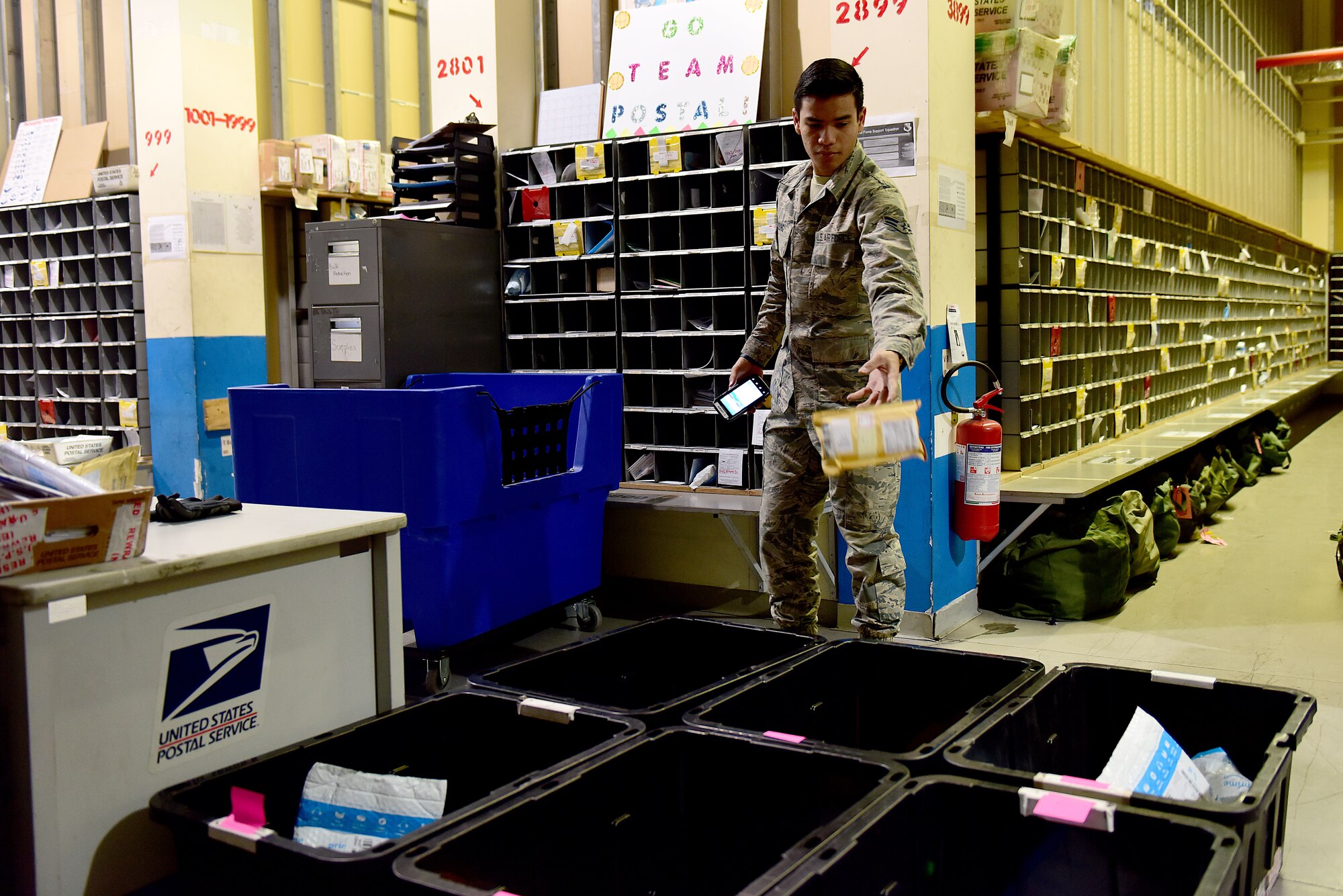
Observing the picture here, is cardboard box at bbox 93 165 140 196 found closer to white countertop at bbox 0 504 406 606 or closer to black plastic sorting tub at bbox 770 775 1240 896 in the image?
white countertop at bbox 0 504 406 606

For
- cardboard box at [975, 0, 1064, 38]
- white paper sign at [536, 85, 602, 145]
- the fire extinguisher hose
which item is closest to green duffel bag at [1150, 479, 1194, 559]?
the fire extinguisher hose

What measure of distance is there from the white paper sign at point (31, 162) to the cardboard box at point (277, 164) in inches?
67.2

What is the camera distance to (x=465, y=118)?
4.91 metres

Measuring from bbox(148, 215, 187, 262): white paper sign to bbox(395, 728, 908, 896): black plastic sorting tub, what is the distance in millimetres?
5751

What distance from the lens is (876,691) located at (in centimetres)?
210

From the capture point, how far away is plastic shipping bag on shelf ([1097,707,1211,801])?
5.14 ft

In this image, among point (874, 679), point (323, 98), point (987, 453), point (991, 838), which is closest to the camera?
point (991, 838)

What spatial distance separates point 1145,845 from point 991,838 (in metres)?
0.19

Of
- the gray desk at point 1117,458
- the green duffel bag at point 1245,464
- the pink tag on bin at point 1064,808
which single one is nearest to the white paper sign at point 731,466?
the gray desk at point 1117,458

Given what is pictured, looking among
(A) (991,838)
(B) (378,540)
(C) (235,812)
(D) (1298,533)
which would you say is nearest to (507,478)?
(B) (378,540)

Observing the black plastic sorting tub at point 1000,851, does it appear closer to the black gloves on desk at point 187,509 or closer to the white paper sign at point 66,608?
the white paper sign at point 66,608

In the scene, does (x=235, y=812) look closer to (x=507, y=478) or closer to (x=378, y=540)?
(x=378, y=540)

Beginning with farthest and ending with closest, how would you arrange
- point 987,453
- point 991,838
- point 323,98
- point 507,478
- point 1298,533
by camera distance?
1. point 323,98
2. point 1298,533
3. point 987,453
4. point 507,478
5. point 991,838

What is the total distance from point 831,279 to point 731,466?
150 cm
